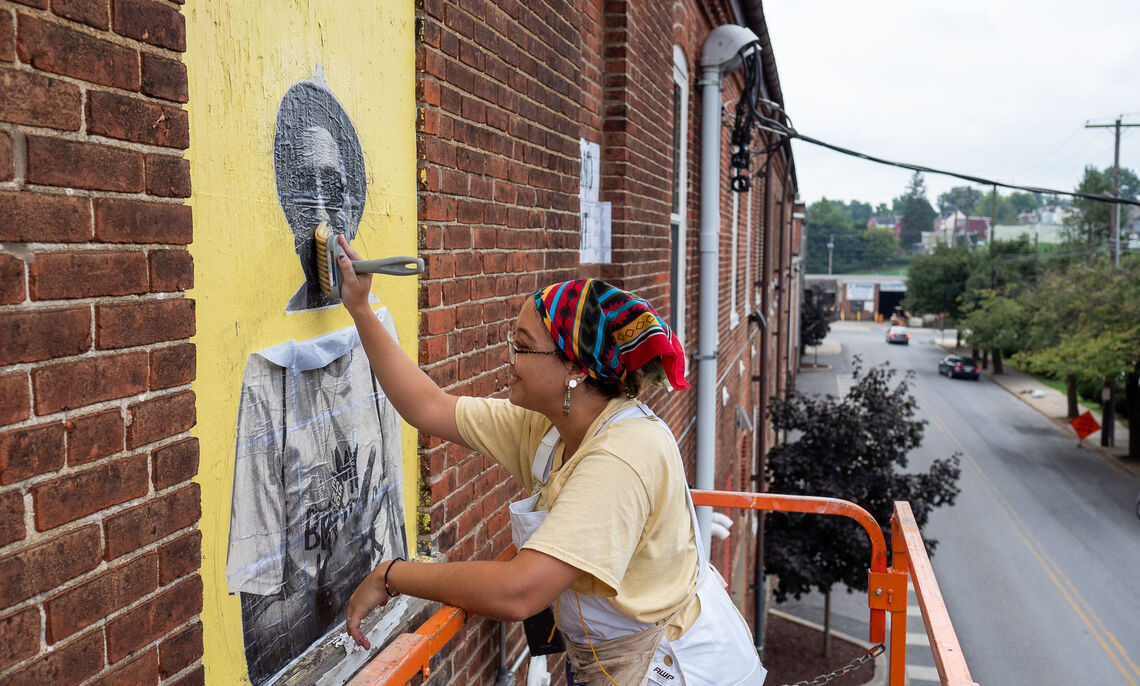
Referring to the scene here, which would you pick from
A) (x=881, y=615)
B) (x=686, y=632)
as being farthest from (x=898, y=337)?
(x=686, y=632)

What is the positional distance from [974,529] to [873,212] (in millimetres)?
170198

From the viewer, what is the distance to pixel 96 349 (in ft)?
4.76

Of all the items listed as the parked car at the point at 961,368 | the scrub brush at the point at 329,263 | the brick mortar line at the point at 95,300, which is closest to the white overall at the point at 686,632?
the scrub brush at the point at 329,263

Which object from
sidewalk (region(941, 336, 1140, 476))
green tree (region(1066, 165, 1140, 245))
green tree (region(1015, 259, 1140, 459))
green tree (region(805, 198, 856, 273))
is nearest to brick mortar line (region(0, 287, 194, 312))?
green tree (region(1015, 259, 1140, 459))

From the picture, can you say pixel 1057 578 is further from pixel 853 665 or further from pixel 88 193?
pixel 88 193

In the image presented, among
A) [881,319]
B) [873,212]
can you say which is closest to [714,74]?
[881,319]

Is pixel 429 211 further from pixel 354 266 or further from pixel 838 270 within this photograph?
pixel 838 270

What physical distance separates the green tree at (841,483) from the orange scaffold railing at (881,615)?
10.9 meters

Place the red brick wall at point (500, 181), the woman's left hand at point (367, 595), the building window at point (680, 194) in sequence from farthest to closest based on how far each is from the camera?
the building window at point (680, 194)
the red brick wall at point (500, 181)
the woman's left hand at point (367, 595)

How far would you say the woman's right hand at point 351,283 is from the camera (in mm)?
2199

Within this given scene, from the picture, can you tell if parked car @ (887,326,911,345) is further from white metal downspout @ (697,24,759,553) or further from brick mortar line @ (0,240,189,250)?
brick mortar line @ (0,240,189,250)

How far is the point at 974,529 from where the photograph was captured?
71.1ft

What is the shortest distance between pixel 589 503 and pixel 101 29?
3.86 feet

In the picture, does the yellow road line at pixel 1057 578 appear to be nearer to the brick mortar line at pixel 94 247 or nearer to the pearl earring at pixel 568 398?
the pearl earring at pixel 568 398
